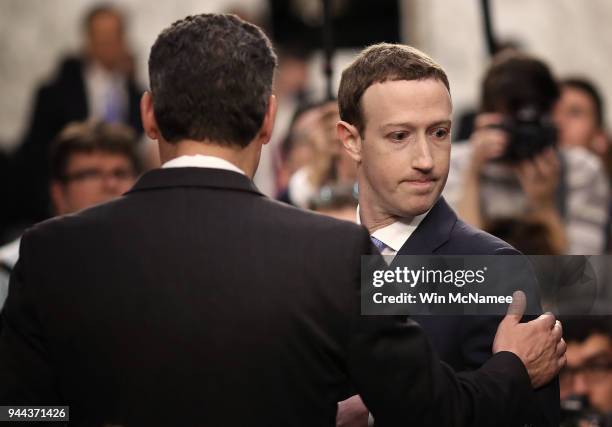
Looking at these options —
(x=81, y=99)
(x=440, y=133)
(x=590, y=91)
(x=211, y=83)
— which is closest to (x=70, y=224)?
(x=211, y=83)

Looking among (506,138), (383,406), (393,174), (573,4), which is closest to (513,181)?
(506,138)

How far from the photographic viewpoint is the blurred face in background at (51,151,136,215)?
4.29 metres

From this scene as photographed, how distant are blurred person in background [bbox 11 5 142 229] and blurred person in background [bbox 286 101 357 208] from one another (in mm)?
2317

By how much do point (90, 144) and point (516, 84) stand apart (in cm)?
155

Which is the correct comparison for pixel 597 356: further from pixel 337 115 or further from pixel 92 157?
pixel 92 157

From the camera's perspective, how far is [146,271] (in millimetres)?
2146

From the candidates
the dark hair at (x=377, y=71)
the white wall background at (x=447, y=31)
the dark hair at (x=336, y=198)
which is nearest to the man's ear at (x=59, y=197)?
the dark hair at (x=336, y=198)

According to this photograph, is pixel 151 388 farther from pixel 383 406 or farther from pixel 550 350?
pixel 550 350

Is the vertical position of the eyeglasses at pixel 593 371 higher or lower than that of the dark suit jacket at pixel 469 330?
lower

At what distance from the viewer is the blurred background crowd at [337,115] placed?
3939 mm

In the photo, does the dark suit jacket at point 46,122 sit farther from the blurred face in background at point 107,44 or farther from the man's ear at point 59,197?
the man's ear at point 59,197

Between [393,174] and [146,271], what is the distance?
0.60 m

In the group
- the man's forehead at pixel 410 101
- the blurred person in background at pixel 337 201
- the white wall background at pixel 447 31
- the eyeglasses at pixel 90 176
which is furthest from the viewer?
the white wall background at pixel 447 31

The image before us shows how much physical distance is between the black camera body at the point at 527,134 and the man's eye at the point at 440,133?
5.69ft
